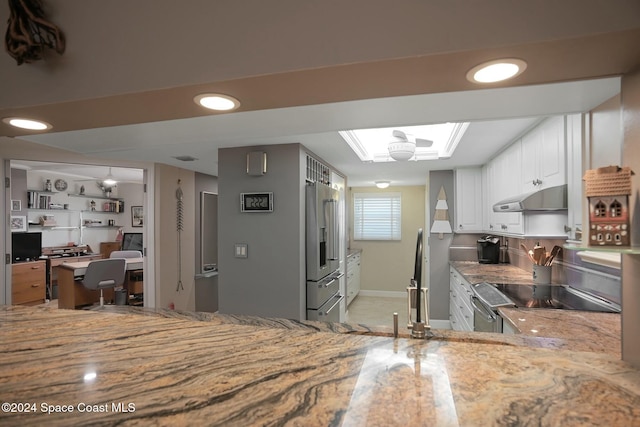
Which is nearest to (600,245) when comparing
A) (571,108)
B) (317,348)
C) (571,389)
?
(571,389)

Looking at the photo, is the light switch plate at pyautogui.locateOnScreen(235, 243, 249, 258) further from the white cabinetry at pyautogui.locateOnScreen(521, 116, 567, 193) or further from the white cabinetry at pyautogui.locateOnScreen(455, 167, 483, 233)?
the white cabinetry at pyautogui.locateOnScreen(455, 167, 483, 233)

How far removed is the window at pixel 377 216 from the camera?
264 inches

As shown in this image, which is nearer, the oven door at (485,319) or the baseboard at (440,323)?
the oven door at (485,319)

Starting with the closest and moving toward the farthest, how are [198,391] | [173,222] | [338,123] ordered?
[198,391]
[338,123]
[173,222]

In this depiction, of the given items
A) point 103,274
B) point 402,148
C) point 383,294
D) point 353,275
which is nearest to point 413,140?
point 402,148

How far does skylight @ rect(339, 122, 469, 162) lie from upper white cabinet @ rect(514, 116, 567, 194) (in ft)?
1.77

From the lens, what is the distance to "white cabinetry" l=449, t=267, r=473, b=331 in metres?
3.17

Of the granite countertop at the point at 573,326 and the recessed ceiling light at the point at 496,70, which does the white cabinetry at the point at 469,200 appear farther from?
the recessed ceiling light at the point at 496,70

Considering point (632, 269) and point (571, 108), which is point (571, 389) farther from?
point (571, 108)

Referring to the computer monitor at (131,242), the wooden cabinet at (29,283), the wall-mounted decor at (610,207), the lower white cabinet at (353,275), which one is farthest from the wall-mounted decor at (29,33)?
the computer monitor at (131,242)

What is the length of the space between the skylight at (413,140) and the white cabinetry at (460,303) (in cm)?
144

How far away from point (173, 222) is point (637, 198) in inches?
182

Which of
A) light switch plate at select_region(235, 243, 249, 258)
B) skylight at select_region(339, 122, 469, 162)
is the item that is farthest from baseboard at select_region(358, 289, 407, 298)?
light switch plate at select_region(235, 243, 249, 258)

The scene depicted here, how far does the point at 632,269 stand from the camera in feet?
2.54
